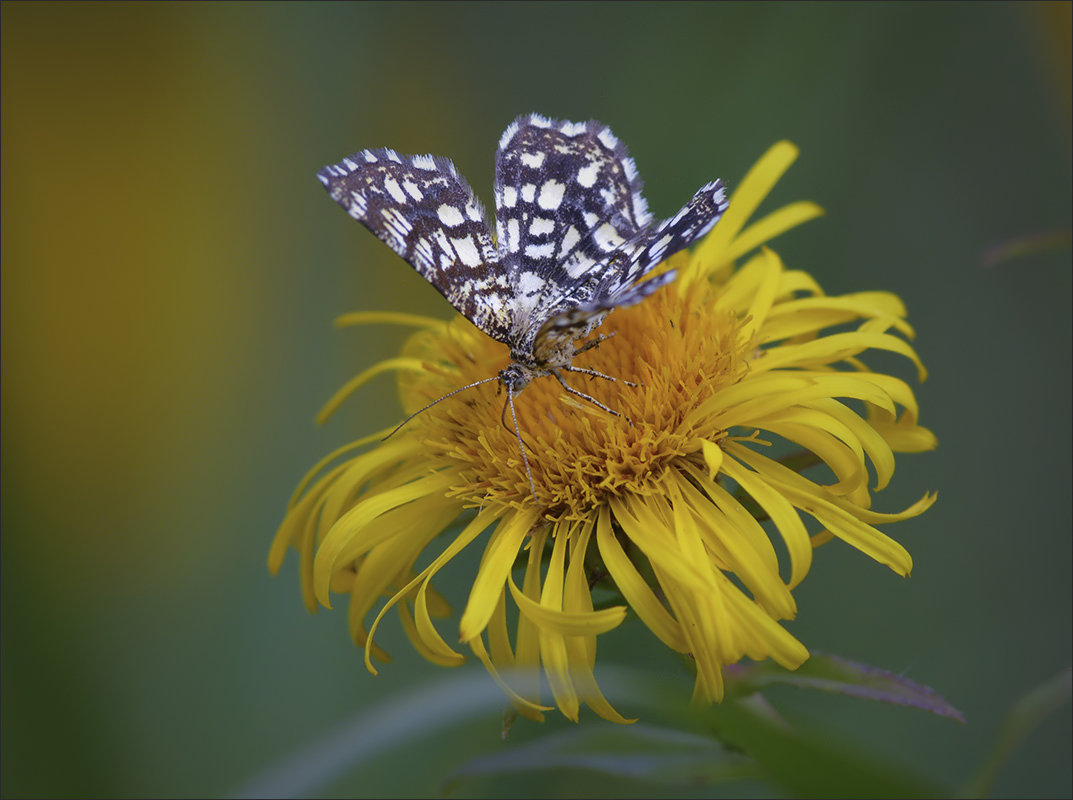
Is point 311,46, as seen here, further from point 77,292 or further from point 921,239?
point 921,239

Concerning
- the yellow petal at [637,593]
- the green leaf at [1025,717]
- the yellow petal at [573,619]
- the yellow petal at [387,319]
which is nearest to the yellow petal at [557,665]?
the yellow petal at [573,619]

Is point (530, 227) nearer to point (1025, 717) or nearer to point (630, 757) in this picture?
point (630, 757)

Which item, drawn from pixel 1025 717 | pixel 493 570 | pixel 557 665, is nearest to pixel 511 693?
pixel 557 665

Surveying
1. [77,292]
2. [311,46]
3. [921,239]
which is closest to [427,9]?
[311,46]

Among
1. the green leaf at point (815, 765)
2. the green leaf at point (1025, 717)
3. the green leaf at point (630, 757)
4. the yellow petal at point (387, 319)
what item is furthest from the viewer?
the yellow petal at point (387, 319)

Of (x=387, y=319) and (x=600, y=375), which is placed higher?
(x=387, y=319)

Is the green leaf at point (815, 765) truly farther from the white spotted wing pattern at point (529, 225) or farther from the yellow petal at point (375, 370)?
the yellow petal at point (375, 370)
